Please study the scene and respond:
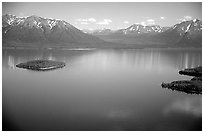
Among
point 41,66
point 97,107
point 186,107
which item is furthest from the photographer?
point 41,66

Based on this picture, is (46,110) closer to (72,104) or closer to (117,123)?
(72,104)

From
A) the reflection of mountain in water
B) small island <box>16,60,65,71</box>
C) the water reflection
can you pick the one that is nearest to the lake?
the water reflection

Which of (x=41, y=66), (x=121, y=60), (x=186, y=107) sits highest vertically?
(x=121, y=60)

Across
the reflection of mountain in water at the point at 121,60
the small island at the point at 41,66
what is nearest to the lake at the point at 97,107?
the small island at the point at 41,66

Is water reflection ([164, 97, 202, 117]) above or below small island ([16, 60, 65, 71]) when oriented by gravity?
below

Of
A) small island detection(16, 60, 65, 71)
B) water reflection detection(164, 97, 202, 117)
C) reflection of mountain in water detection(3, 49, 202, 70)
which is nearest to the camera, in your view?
water reflection detection(164, 97, 202, 117)

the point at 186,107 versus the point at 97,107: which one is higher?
the point at 97,107

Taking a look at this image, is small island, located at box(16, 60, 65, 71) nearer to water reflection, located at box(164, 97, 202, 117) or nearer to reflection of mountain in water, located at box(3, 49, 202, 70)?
reflection of mountain in water, located at box(3, 49, 202, 70)

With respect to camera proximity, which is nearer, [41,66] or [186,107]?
[186,107]

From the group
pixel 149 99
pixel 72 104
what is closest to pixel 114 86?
pixel 149 99

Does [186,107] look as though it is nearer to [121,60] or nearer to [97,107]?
[97,107]

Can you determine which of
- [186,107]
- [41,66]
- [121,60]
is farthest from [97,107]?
[121,60]
